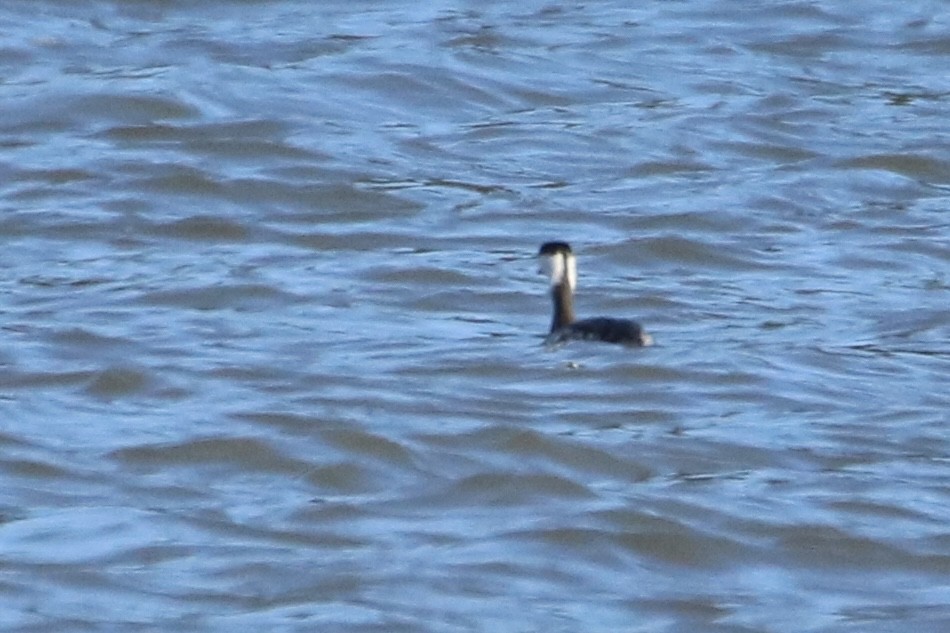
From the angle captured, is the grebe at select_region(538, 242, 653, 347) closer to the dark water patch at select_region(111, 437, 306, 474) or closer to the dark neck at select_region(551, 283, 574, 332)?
the dark neck at select_region(551, 283, 574, 332)

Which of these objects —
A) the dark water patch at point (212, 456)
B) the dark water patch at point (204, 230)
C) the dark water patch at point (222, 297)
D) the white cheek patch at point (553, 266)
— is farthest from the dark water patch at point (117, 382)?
the dark water patch at point (204, 230)

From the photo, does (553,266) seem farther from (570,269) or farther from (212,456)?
(212,456)

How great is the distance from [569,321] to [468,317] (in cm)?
86

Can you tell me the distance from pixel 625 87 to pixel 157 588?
355 inches

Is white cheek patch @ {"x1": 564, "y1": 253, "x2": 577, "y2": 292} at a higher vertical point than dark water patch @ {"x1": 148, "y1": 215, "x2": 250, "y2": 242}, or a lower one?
higher

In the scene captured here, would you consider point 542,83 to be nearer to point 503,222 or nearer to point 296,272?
point 503,222

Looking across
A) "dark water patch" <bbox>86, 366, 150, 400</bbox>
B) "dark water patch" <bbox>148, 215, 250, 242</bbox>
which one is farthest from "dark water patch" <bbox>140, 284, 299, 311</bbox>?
"dark water patch" <bbox>86, 366, 150, 400</bbox>

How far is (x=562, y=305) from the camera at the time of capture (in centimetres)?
1005

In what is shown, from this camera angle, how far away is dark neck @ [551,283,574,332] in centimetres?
1002

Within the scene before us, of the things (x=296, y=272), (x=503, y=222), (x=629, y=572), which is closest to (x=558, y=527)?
(x=629, y=572)

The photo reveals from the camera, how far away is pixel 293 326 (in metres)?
10.5

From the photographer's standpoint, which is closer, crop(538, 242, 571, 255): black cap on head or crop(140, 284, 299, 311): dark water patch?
crop(538, 242, 571, 255): black cap on head

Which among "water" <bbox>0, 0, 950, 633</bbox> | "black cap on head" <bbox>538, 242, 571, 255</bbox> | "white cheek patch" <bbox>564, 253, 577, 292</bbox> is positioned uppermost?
"black cap on head" <bbox>538, 242, 571, 255</bbox>

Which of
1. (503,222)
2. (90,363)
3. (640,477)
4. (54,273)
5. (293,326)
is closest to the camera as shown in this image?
(640,477)
